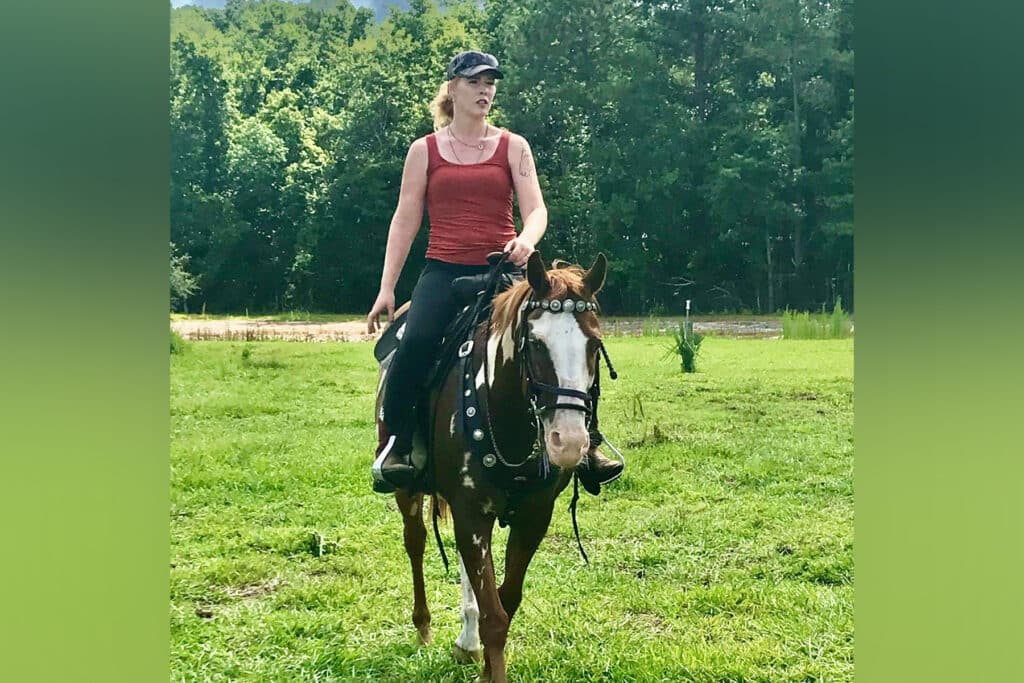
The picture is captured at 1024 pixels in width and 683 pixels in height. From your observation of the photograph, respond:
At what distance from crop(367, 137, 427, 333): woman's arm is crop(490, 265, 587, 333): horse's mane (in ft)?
2.18

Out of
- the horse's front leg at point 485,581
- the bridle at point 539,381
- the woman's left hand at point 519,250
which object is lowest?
the horse's front leg at point 485,581

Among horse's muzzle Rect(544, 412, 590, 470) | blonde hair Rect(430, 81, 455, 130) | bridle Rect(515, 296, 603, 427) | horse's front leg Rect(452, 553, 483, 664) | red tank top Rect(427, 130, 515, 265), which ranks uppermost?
blonde hair Rect(430, 81, 455, 130)

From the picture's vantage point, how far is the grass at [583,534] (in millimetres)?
3850

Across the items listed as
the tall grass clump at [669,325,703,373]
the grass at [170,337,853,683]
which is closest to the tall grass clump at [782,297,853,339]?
the grass at [170,337,853,683]

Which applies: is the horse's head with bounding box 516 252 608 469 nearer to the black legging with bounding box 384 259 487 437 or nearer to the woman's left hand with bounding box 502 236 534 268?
the woman's left hand with bounding box 502 236 534 268

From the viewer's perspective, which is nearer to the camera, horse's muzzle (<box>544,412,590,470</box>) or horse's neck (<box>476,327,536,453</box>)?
horse's muzzle (<box>544,412,590,470</box>)

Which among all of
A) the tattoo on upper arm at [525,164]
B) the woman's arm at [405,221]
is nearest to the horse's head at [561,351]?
the tattoo on upper arm at [525,164]

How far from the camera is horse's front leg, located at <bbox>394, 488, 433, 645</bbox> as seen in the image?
3.91m

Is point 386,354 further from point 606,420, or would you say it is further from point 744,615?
point 744,615

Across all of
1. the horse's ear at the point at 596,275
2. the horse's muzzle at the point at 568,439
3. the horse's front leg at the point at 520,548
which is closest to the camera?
the horse's muzzle at the point at 568,439

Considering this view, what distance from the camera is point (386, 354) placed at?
3.63 metres

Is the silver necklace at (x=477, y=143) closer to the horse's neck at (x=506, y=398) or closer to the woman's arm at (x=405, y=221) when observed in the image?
the woman's arm at (x=405, y=221)

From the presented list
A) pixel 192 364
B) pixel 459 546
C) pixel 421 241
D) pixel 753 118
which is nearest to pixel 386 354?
pixel 421 241

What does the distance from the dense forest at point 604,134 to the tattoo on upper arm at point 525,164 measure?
1428 millimetres
